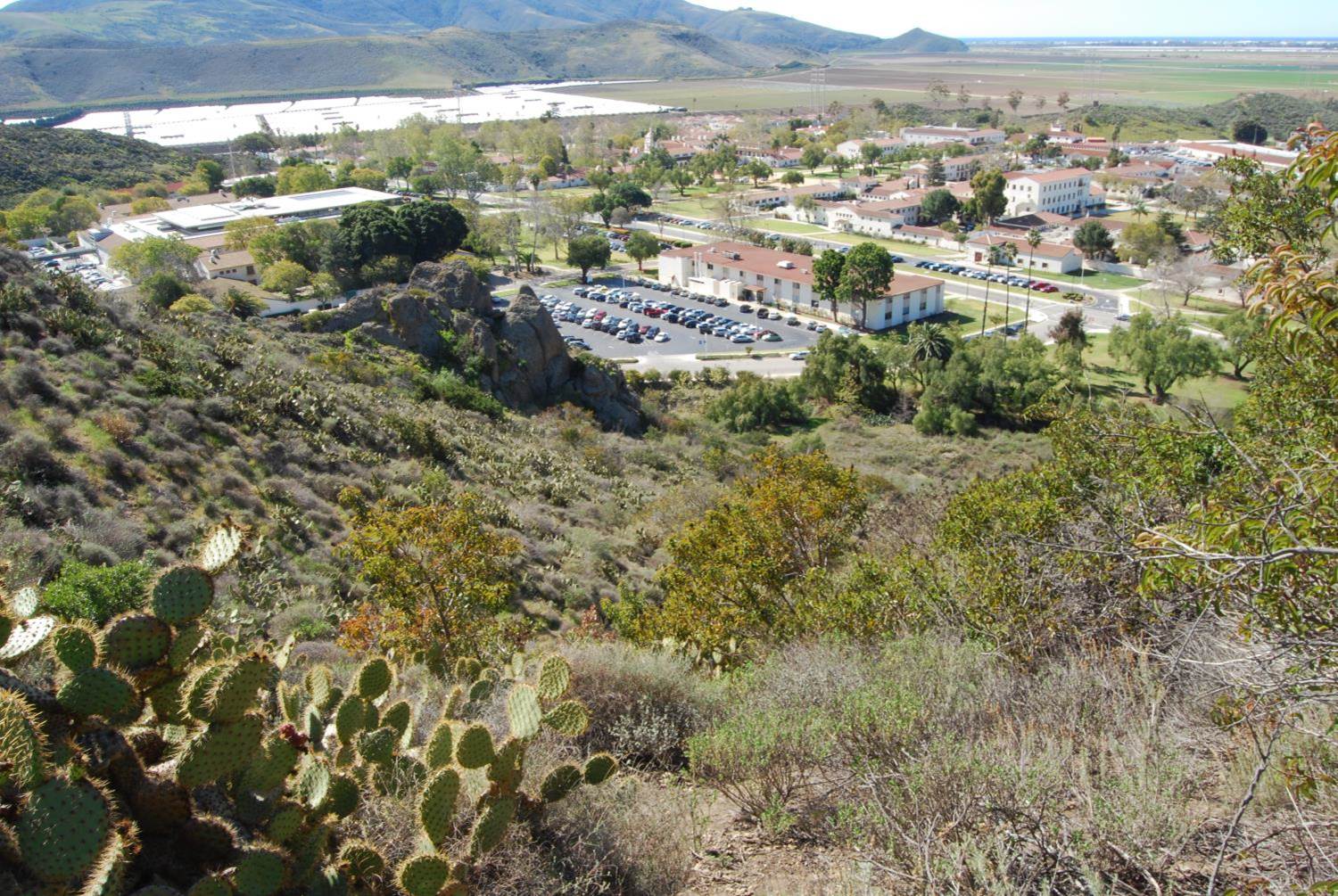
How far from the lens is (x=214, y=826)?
3592 millimetres

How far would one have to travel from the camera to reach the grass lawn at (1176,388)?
118ft

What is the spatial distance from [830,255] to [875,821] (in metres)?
44.9

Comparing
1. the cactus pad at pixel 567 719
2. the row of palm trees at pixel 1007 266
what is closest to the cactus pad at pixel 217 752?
the cactus pad at pixel 567 719

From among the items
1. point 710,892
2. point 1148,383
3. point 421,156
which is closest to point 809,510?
point 710,892

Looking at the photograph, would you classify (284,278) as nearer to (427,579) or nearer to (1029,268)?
(427,579)

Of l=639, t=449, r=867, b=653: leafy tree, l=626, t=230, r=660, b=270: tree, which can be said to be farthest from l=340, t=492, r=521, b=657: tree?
l=626, t=230, r=660, b=270: tree

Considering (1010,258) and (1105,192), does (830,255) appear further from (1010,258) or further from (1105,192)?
(1105,192)

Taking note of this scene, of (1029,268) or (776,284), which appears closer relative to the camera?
(776,284)

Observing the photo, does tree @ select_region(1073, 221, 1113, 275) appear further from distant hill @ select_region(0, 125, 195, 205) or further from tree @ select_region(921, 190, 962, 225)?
distant hill @ select_region(0, 125, 195, 205)

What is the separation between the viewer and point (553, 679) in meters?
5.17

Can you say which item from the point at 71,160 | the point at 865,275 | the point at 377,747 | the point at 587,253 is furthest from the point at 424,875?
the point at 71,160

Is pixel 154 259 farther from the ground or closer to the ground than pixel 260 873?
closer to the ground

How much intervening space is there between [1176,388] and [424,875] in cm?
4070

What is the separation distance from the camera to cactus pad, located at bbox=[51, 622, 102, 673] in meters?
3.44
